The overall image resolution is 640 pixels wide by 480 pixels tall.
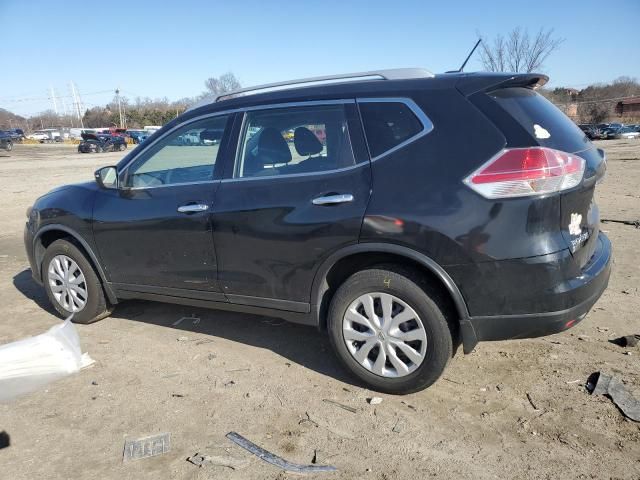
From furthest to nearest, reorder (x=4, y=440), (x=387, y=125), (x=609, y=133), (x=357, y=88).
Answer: (x=609, y=133)
(x=357, y=88)
(x=387, y=125)
(x=4, y=440)

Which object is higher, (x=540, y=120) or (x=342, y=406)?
(x=540, y=120)

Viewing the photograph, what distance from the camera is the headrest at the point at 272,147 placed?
11.4ft

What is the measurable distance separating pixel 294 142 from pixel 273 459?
1993mm

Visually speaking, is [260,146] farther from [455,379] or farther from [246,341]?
[455,379]

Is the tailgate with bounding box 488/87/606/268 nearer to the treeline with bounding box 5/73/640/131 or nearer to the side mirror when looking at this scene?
the side mirror

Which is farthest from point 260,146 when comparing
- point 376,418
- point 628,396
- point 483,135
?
point 628,396

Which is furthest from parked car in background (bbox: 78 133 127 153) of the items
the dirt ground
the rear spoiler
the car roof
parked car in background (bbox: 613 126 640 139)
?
parked car in background (bbox: 613 126 640 139)

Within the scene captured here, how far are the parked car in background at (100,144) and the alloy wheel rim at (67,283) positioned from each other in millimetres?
42318

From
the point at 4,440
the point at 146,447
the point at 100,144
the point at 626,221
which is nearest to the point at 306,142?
the point at 146,447

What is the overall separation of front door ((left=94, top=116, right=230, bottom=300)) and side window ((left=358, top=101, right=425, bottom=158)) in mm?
1138

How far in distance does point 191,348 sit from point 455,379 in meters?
2.04

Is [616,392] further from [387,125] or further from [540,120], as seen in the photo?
[387,125]

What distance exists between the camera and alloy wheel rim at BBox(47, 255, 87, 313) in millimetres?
4473

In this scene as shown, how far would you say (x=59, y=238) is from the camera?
4.61 metres
